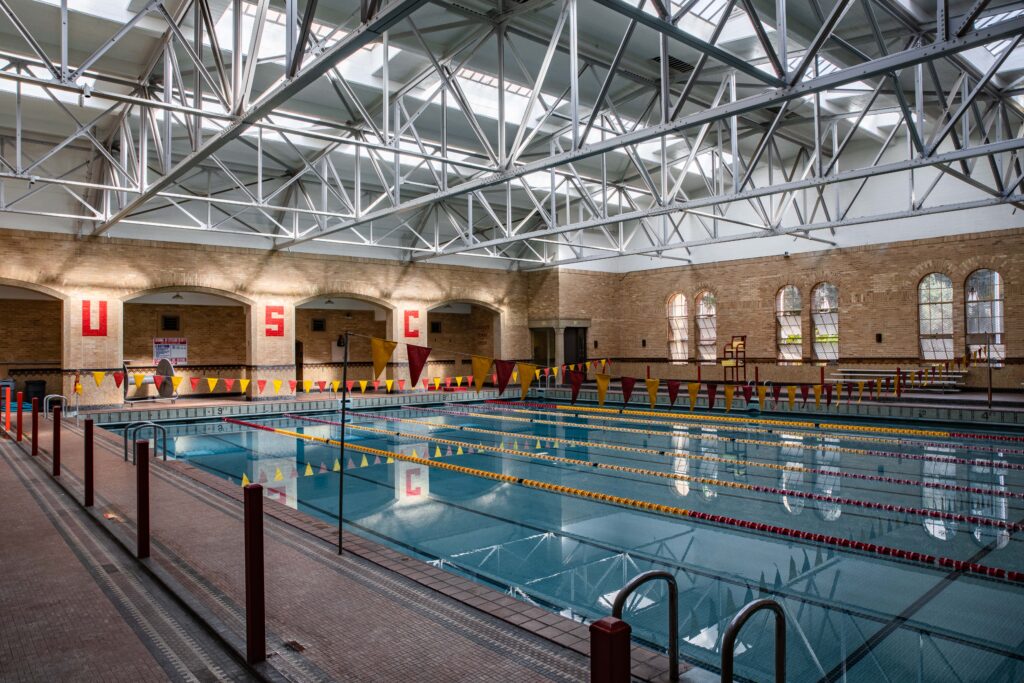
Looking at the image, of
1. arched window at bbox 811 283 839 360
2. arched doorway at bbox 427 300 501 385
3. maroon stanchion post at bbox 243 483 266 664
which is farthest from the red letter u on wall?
arched window at bbox 811 283 839 360

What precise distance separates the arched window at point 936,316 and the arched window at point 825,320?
89.6 inches

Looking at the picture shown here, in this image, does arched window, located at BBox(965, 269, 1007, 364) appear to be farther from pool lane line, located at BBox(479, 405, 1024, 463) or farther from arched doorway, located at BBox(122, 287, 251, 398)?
arched doorway, located at BBox(122, 287, 251, 398)

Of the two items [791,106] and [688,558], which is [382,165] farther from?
[688,558]

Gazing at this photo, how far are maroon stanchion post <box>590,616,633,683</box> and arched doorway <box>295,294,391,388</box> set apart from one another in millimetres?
21082

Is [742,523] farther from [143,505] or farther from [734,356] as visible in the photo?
[734,356]

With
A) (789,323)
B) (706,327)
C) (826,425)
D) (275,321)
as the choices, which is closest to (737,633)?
(826,425)

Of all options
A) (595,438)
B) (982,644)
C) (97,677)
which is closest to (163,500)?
(97,677)

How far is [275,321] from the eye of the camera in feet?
64.4

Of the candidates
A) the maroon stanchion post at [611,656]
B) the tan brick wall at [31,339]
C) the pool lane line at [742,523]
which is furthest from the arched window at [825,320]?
the tan brick wall at [31,339]

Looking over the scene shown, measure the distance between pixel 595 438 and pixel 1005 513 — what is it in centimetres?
742

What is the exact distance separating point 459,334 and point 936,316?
16882 mm

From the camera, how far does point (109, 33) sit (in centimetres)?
1020

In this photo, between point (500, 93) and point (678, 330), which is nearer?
point (500, 93)

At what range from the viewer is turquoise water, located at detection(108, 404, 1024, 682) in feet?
14.6
